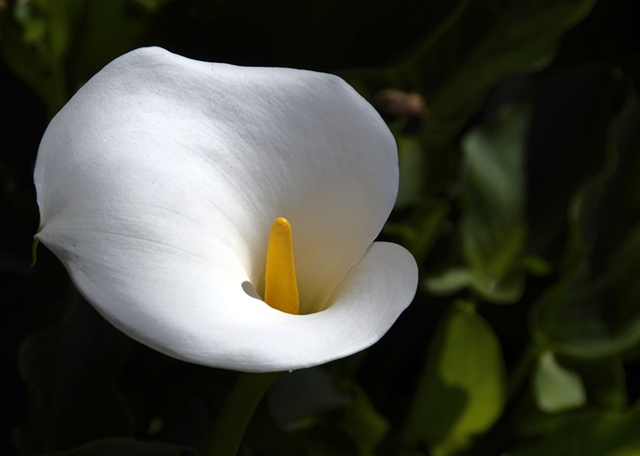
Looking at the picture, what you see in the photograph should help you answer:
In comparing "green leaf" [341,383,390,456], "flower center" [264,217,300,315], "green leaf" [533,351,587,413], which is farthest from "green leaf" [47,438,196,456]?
"green leaf" [533,351,587,413]

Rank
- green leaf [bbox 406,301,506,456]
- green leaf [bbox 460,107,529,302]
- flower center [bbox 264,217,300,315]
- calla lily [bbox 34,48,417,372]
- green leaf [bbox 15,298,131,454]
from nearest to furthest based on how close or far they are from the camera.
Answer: calla lily [bbox 34,48,417,372] < flower center [bbox 264,217,300,315] < green leaf [bbox 15,298,131,454] < green leaf [bbox 406,301,506,456] < green leaf [bbox 460,107,529,302]

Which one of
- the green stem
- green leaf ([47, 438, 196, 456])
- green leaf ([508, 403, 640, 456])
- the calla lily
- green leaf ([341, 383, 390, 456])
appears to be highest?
the calla lily

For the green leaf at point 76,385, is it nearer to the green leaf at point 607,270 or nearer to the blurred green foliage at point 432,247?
the blurred green foliage at point 432,247

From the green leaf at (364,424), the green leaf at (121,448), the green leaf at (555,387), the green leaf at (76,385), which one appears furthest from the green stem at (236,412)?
the green leaf at (555,387)

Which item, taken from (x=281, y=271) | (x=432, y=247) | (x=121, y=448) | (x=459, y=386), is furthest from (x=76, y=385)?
(x=432, y=247)

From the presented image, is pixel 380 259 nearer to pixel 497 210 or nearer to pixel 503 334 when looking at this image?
pixel 497 210

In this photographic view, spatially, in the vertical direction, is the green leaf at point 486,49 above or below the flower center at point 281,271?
below

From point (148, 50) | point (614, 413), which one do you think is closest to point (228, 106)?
point (148, 50)

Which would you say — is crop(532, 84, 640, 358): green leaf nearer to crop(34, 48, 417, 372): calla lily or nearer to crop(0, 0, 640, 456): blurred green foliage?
crop(0, 0, 640, 456): blurred green foliage
